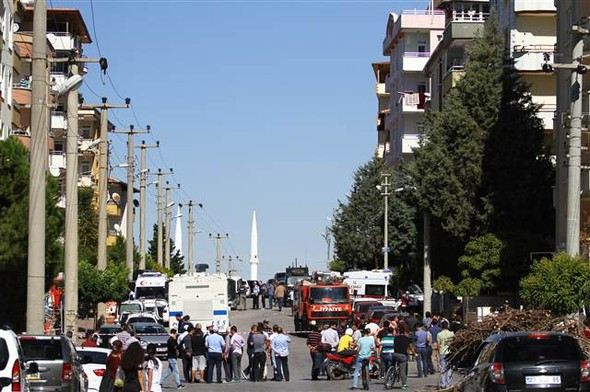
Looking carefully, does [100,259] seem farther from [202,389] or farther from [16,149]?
[202,389]

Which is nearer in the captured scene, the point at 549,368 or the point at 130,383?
the point at 549,368

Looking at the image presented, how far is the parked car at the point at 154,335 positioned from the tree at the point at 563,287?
58.9 feet

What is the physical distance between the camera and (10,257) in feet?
159

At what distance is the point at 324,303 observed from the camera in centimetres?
6838

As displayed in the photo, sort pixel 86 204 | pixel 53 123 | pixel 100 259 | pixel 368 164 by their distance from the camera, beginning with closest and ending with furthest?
pixel 100 259
pixel 53 123
pixel 86 204
pixel 368 164

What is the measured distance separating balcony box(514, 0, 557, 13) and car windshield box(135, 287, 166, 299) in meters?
22.8

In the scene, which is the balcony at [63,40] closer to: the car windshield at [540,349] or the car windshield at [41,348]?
the car windshield at [41,348]

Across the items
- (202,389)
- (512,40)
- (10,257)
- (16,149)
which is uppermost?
(512,40)

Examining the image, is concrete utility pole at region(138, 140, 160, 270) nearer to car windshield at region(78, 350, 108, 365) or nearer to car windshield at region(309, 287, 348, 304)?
car windshield at region(309, 287, 348, 304)

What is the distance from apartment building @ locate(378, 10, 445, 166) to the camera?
113062 mm

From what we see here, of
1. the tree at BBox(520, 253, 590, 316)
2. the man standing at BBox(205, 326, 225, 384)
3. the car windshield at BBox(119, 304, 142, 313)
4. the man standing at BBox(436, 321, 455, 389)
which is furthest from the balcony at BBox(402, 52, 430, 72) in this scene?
the tree at BBox(520, 253, 590, 316)

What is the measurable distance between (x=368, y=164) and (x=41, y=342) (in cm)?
8442

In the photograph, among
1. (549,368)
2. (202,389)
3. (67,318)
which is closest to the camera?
(549,368)

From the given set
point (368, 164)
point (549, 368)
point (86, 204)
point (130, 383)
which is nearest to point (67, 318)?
point (130, 383)
